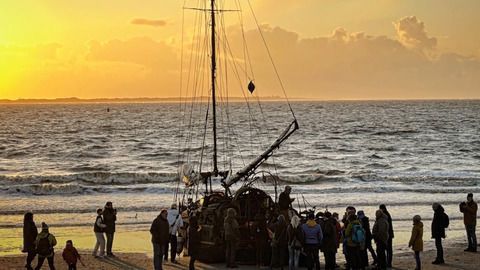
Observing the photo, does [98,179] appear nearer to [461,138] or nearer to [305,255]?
[305,255]

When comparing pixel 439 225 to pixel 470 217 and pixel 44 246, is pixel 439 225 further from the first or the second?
pixel 44 246

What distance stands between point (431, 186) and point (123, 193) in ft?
63.9

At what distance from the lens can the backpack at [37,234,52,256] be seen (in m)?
16.2

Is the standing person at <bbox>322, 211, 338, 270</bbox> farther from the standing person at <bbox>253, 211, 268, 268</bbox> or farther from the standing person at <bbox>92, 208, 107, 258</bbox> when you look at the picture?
the standing person at <bbox>92, 208, 107, 258</bbox>

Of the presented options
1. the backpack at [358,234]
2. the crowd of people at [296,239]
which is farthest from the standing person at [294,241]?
the backpack at [358,234]

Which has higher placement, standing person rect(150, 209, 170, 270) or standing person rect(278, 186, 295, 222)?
standing person rect(278, 186, 295, 222)

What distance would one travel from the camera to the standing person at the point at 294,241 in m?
16.3

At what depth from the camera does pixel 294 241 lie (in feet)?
54.3

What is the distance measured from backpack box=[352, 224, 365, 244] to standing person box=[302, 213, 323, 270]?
82cm

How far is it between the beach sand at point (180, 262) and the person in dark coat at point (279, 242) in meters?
0.80

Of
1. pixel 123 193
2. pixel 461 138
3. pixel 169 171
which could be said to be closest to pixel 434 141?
pixel 461 138

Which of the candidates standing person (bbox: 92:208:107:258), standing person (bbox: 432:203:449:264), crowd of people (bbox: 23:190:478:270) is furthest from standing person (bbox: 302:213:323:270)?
standing person (bbox: 92:208:107:258)

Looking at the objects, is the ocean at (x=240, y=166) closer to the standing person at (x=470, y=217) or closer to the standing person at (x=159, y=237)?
the standing person at (x=470, y=217)

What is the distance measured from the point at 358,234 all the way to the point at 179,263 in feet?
17.9
